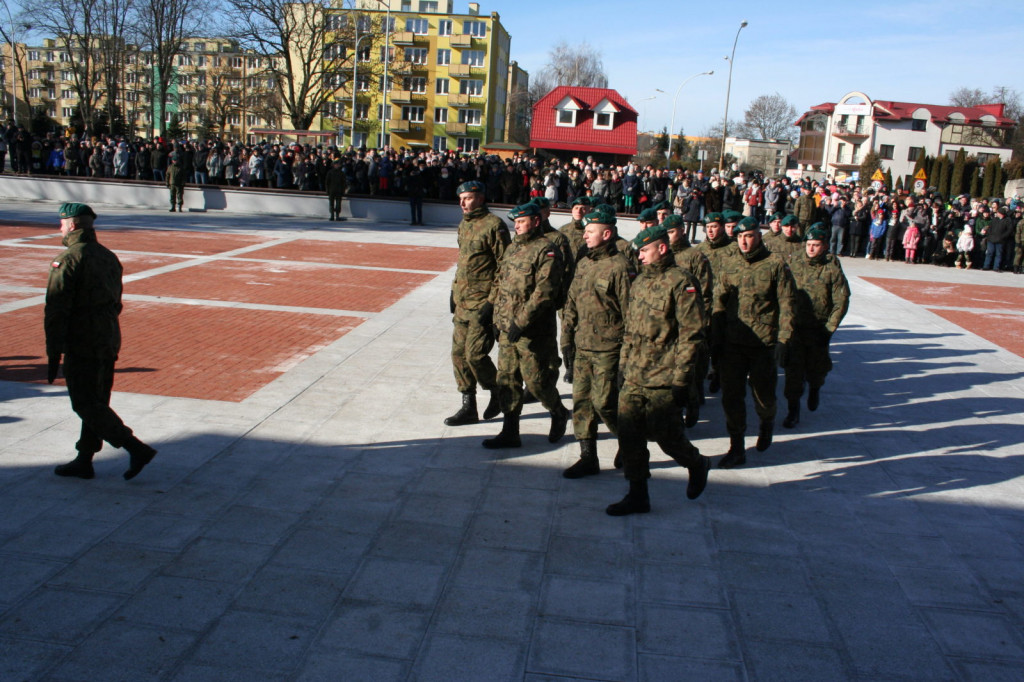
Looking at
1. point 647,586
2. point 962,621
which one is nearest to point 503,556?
point 647,586

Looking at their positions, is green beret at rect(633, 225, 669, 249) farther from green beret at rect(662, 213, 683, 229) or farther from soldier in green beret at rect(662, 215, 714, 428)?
green beret at rect(662, 213, 683, 229)

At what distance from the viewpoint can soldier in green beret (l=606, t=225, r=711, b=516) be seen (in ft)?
16.1

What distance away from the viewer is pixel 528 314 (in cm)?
598

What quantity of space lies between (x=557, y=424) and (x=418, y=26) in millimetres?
78737

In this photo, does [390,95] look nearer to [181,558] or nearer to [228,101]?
[228,101]

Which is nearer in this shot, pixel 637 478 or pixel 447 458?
pixel 637 478

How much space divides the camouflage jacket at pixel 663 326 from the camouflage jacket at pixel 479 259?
6.25ft

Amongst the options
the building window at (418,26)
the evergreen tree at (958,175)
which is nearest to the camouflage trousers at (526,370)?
the evergreen tree at (958,175)

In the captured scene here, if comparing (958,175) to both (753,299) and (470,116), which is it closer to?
(470,116)

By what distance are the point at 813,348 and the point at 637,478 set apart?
10.5 feet

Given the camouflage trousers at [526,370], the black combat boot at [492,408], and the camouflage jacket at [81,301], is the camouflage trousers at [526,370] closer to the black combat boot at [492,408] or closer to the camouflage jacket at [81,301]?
the black combat boot at [492,408]

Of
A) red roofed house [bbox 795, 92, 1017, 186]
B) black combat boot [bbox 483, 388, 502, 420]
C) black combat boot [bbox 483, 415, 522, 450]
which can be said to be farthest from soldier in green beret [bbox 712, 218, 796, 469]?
red roofed house [bbox 795, 92, 1017, 186]

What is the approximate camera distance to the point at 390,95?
7744 centimetres

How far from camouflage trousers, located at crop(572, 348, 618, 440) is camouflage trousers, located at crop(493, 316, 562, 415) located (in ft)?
1.29
